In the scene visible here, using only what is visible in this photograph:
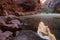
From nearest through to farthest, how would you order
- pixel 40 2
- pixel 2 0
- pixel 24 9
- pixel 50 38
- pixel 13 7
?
pixel 50 38
pixel 2 0
pixel 13 7
pixel 24 9
pixel 40 2

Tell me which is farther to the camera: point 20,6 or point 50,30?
point 20,6

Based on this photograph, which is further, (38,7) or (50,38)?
(38,7)

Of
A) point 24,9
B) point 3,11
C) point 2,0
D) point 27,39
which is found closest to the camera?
point 27,39

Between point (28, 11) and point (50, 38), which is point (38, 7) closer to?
point (28, 11)

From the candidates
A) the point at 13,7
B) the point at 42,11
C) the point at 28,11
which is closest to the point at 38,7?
the point at 42,11

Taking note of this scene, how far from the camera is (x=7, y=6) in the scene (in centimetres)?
397

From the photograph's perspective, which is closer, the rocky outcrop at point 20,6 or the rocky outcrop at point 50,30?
the rocky outcrop at point 50,30

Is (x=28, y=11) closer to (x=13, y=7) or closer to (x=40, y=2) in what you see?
(x=13, y=7)

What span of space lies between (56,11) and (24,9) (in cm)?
119

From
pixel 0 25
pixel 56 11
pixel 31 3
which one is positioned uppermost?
pixel 0 25

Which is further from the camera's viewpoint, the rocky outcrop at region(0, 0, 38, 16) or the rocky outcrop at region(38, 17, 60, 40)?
the rocky outcrop at region(0, 0, 38, 16)

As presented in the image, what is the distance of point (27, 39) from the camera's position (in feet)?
5.05

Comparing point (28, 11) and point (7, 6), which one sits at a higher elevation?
point (7, 6)

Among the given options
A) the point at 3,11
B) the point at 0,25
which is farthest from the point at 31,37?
the point at 3,11
